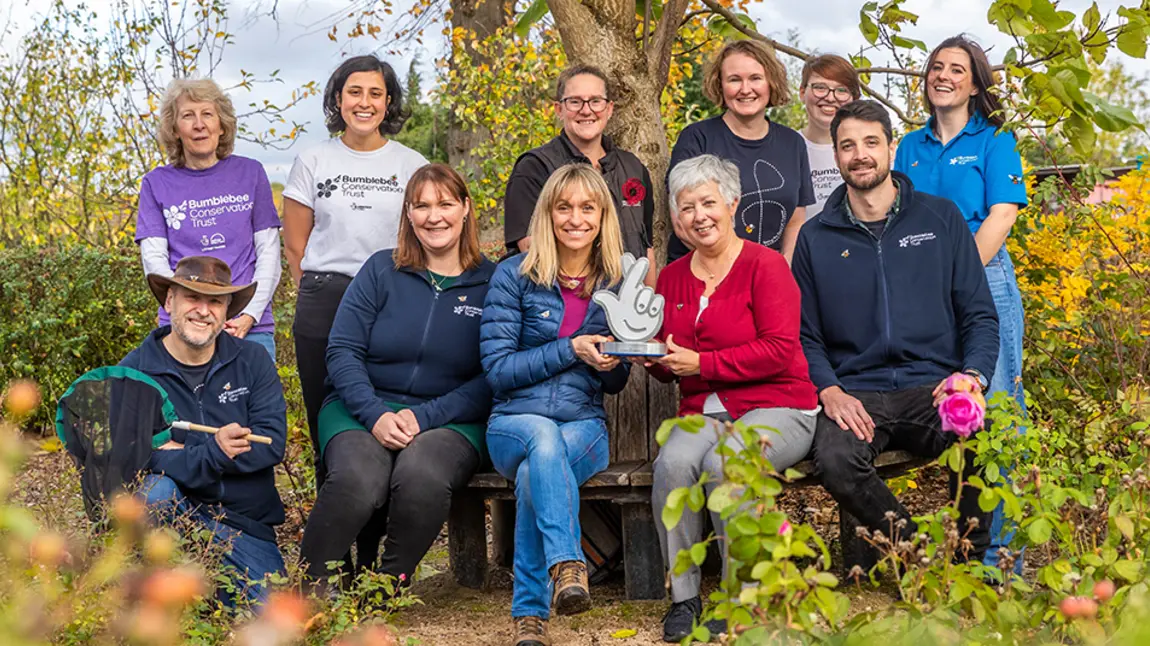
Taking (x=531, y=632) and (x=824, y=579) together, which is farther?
(x=531, y=632)

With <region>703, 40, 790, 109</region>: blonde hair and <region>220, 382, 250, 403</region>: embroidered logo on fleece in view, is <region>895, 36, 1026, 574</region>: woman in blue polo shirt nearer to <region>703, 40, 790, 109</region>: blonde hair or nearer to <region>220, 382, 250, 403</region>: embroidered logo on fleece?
<region>703, 40, 790, 109</region>: blonde hair

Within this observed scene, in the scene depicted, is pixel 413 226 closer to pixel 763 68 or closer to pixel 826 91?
pixel 763 68

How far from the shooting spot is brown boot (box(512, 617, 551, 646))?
12.5ft

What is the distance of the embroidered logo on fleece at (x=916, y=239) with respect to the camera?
14.4ft

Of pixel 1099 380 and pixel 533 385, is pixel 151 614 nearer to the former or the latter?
pixel 533 385

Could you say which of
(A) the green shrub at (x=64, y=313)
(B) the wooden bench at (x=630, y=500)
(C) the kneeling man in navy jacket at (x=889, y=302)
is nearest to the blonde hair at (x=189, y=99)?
(B) the wooden bench at (x=630, y=500)

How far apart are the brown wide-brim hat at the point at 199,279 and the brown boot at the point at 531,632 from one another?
154 cm

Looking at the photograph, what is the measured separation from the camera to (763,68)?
480cm

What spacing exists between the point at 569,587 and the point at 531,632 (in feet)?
0.76

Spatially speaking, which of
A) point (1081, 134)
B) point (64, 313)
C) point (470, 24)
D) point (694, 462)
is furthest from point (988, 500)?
point (470, 24)

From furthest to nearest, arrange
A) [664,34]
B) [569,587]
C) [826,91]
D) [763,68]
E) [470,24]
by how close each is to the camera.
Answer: [470,24] < [664,34] < [826,91] < [763,68] < [569,587]

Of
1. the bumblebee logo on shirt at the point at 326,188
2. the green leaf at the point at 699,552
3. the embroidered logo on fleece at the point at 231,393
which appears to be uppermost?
the bumblebee logo on shirt at the point at 326,188

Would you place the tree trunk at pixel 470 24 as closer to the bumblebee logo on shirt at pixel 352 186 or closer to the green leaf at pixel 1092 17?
the bumblebee logo on shirt at pixel 352 186

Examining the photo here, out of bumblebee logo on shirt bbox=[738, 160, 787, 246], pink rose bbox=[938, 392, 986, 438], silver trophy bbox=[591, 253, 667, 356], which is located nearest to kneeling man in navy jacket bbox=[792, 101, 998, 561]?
bumblebee logo on shirt bbox=[738, 160, 787, 246]
